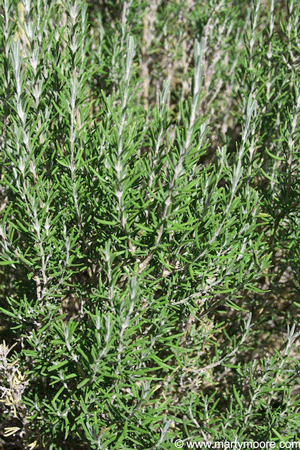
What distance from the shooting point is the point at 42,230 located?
142 cm

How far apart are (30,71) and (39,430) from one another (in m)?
1.50

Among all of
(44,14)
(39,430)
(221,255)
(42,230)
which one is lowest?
(39,430)

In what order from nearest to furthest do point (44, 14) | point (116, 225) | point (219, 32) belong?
point (116, 225), point (44, 14), point (219, 32)

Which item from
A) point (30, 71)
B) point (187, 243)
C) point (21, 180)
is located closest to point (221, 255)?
point (187, 243)

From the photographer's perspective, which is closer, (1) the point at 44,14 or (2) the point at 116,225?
(2) the point at 116,225

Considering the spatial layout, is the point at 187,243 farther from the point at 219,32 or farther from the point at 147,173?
the point at 219,32

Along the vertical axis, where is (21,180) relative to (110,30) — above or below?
below

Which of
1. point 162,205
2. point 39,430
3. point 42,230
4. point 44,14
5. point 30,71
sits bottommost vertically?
point 39,430

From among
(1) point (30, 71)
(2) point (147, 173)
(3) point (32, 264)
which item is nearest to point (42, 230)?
(3) point (32, 264)

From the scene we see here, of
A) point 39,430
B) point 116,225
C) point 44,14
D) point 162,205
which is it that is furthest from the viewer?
point 39,430

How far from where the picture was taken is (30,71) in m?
1.41

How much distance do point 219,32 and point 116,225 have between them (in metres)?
1.76

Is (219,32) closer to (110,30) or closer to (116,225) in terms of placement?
(110,30)

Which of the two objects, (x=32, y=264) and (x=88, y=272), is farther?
(x=88, y=272)
